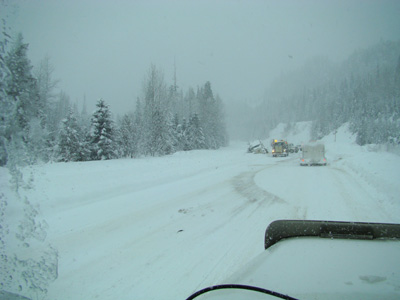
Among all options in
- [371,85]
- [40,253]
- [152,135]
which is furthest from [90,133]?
[371,85]

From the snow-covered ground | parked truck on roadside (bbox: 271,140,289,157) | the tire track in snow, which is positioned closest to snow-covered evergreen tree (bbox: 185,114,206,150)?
parked truck on roadside (bbox: 271,140,289,157)

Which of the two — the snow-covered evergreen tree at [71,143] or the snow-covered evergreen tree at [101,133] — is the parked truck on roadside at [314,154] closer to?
the snow-covered evergreen tree at [71,143]

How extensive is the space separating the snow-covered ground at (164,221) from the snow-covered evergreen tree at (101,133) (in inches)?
639

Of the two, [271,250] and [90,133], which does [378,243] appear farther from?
[90,133]

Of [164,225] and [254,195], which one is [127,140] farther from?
[164,225]

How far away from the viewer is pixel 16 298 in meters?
1.52

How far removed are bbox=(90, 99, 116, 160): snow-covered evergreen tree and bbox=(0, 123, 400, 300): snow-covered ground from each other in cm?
1624

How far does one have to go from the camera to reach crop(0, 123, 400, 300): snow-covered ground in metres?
3.11

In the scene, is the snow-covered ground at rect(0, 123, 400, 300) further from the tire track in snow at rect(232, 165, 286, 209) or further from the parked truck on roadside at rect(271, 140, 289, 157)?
the parked truck on roadside at rect(271, 140, 289, 157)

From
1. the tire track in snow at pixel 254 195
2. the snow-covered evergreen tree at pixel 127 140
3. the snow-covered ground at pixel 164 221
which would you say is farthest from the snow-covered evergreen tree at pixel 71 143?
the tire track in snow at pixel 254 195

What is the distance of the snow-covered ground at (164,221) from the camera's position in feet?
10.2

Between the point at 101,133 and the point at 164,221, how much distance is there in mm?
23680

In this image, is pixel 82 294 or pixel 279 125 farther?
pixel 279 125

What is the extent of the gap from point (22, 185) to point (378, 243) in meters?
3.58
